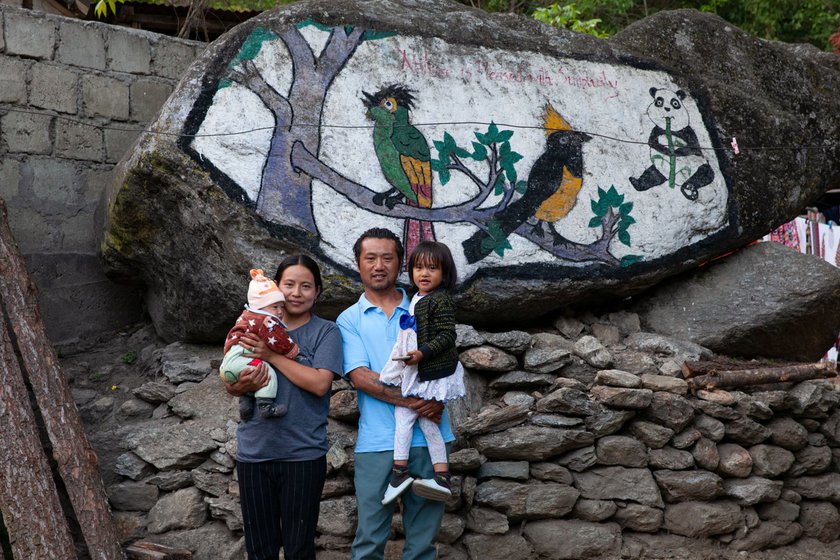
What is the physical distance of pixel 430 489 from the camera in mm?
3508

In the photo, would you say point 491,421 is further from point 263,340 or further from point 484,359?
point 263,340

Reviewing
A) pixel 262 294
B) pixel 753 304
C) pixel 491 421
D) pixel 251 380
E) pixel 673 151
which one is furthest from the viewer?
pixel 673 151

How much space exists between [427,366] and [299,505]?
72cm

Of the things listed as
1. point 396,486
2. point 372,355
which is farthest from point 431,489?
point 372,355

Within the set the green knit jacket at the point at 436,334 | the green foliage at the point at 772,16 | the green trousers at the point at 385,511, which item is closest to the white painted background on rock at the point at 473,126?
the green knit jacket at the point at 436,334

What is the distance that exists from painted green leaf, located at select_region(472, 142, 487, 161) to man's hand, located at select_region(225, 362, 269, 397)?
2.66 m

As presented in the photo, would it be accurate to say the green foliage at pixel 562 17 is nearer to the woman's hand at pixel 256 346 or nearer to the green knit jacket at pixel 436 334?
the green knit jacket at pixel 436 334

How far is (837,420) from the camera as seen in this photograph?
567 cm

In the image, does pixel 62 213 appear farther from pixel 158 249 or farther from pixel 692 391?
pixel 692 391

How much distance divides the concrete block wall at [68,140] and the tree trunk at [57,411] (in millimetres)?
1009

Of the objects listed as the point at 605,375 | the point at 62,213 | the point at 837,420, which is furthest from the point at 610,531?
the point at 62,213

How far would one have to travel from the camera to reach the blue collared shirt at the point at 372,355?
3576 millimetres

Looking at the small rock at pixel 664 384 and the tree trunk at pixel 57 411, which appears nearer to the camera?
the tree trunk at pixel 57 411

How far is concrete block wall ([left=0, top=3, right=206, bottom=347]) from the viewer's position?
5.76m
